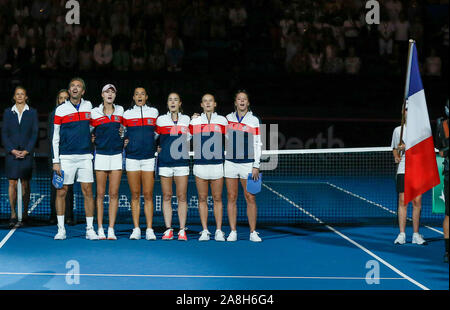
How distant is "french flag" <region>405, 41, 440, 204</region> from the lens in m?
8.19

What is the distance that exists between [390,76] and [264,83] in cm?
370

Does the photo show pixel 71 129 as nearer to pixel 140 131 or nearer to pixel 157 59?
pixel 140 131

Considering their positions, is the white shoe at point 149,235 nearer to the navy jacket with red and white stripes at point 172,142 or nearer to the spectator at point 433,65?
the navy jacket with red and white stripes at point 172,142

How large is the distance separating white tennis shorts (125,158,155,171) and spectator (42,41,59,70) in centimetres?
1140

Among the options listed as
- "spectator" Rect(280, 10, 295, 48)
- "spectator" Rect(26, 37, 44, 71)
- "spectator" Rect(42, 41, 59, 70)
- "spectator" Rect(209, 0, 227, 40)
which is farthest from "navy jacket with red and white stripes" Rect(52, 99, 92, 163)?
"spectator" Rect(280, 10, 295, 48)

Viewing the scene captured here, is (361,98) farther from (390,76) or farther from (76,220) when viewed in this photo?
(76,220)

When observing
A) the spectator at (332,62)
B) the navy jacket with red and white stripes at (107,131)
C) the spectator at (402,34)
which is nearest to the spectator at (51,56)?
the spectator at (332,62)

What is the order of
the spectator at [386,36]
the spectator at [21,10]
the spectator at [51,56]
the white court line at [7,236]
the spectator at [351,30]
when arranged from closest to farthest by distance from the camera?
the white court line at [7,236] < the spectator at [51,56] < the spectator at [21,10] < the spectator at [386,36] < the spectator at [351,30]

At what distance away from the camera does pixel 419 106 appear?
8.26 m

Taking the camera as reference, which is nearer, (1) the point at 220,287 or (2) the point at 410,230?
(1) the point at 220,287

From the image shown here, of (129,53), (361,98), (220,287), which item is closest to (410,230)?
(220,287)

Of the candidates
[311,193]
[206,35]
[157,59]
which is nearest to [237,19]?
[206,35]

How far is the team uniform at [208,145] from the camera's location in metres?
9.53

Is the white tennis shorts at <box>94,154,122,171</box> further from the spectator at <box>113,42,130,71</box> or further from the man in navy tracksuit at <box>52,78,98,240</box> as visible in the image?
the spectator at <box>113,42,130,71</box>
